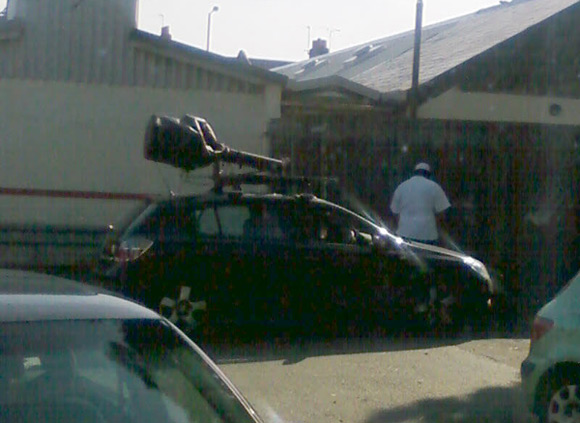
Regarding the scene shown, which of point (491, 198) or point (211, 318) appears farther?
point (491, 198)

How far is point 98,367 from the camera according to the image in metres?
3.79

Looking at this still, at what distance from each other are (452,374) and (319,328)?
7.70 feet

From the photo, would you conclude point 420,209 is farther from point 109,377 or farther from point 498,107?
point 109,377

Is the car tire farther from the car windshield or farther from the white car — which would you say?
the car windshield

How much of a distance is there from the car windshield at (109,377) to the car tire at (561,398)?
3.44m

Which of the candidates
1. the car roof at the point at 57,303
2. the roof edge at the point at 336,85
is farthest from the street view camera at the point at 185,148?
the car roof at the point at 57,303

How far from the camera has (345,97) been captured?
18641mm

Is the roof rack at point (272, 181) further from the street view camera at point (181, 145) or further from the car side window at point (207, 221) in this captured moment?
the street view camera at point (181, 145)

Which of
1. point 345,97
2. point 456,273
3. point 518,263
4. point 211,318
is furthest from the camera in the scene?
point 345,97

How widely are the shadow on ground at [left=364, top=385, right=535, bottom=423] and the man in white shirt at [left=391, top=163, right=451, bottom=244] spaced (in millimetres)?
4144

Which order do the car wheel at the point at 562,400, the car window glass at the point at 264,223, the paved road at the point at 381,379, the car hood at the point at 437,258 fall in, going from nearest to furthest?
the car wheel at the point at 562,400 → the paved road at the point at 381,379 → the car window glass at the point at 264,223 → the car hood at the point at 437,258

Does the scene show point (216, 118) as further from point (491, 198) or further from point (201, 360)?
point (201, 360)

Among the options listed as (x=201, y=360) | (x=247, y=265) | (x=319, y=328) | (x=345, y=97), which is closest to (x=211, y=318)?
(x=247, y=265)

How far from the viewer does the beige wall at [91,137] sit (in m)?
15.0
